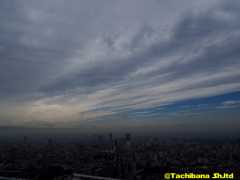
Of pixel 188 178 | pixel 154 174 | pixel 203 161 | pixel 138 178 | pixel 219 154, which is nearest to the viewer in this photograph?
pixel 188 178

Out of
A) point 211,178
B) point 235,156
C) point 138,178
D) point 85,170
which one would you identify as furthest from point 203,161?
point 85,170

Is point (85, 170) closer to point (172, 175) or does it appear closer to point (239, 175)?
point (172, 175)

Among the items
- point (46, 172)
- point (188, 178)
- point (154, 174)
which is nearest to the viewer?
point (188, 178)

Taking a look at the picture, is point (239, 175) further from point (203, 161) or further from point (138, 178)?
point (138, 178)

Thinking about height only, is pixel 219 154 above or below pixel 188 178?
below

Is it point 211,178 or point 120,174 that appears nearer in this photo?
point 211,178

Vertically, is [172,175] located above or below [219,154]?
above

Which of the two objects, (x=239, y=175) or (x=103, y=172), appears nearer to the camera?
(x=239, y=175)

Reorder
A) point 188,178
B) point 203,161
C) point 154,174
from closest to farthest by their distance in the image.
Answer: point 188,178
point 154,174
point 203,161

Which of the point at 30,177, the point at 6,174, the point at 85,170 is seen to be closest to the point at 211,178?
the point at 85,170
